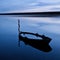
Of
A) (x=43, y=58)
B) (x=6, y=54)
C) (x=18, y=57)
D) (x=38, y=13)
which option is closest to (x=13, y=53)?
(x=6, y=54)

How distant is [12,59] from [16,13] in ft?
3.57

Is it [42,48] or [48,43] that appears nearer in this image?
[42,48]

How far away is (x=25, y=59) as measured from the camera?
1.43 m

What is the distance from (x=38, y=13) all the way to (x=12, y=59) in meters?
1.05

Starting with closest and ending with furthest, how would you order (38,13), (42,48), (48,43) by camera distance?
(42,48)
(48,43)
(38,13)

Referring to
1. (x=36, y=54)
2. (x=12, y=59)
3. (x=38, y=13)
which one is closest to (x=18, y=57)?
(x=12, y=59)

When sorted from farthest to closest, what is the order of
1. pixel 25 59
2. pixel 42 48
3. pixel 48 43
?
pixel 48 43 → pixel 42 48 → pixel 25 59

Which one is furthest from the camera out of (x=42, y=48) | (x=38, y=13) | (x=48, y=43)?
(x=38, y=13)

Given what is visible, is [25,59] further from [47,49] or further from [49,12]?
[49,12]

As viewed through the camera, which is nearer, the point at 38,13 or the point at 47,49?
the point at 47,49

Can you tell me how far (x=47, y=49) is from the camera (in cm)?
152

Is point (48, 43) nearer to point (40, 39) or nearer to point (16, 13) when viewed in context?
point (40, 39)

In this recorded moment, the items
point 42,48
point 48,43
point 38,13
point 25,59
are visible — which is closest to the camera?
point 25,59

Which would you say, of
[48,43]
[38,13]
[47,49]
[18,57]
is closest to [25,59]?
[18,57]
